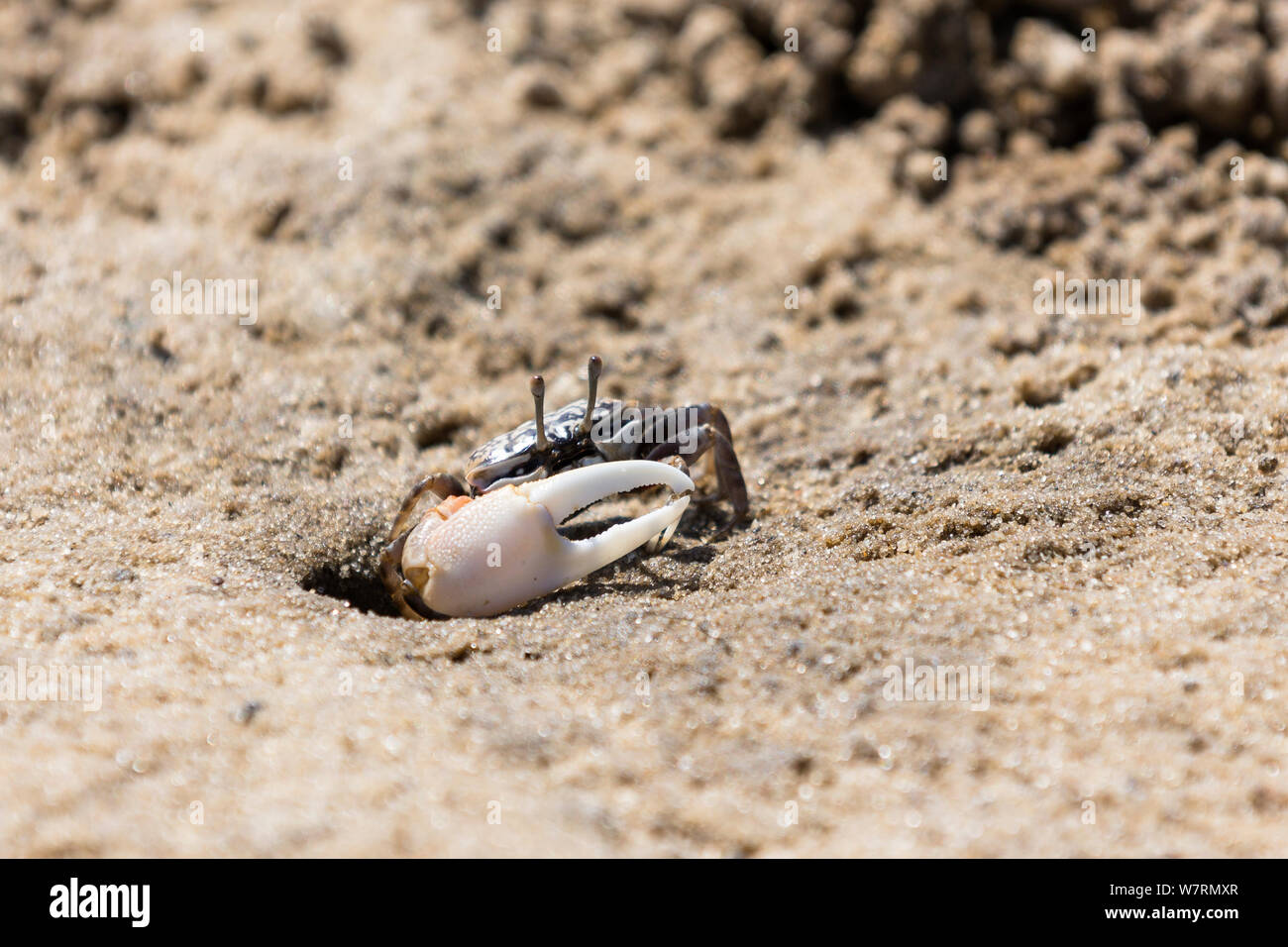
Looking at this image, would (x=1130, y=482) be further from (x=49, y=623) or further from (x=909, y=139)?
(x=49, y=623)

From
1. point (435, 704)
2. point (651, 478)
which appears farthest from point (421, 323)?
point (435, 704)

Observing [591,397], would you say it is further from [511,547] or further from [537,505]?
[511,547]

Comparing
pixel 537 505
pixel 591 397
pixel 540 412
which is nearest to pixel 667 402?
pixel 591 397

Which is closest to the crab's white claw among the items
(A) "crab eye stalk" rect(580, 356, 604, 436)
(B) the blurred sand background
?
(B) the blurred sand background

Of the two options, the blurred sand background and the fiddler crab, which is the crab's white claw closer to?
the fiddler crab

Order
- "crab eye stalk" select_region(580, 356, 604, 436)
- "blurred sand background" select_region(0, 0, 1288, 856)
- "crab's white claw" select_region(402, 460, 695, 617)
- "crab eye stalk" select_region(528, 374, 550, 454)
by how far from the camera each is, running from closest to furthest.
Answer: "blurred sand background" select_region(0, 0, 1288, 856)
"crab's white claw" select_region(402, 460, 695, 617)
"crab eye stalk" select_region(528, 374, 550, 454)
"crab eye stalk" select_region(580, 356, 604, 436)

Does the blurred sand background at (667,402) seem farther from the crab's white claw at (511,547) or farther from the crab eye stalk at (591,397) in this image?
the crab eye stalk at (591,397)
